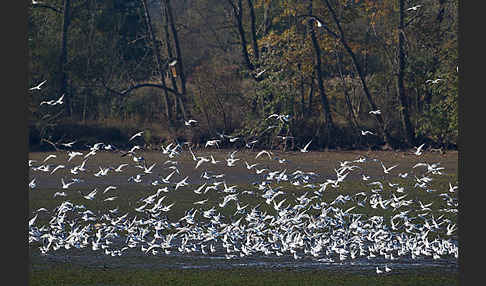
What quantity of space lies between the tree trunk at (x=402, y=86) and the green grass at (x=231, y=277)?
22.9 m

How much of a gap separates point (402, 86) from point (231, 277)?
25.4m

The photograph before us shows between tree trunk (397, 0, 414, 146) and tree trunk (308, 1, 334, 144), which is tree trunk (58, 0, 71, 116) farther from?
tree trunk (397, 0, 414, 146)

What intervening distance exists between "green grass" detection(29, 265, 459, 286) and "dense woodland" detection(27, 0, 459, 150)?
67.6 ft

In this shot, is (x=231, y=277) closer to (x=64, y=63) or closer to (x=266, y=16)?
(x=64, y=63)

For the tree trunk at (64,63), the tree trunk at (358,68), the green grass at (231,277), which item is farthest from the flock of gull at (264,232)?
the tree trunk at (64,63)

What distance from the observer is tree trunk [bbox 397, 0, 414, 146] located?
3809 centimetres

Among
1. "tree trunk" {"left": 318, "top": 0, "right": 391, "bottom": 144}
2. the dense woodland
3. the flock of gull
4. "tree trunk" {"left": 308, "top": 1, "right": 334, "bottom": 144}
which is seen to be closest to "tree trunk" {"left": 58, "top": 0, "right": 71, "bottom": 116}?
the dense woodland

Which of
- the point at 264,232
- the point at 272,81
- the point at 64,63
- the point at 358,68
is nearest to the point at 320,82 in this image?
the point at 358,68

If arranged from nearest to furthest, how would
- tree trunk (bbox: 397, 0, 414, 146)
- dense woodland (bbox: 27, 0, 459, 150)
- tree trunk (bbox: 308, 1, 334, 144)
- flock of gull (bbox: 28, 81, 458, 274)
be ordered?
flock of gull (bbox: 28, 81, 458, 274) < tree trunk (bbox: 397, 0, 414, 146) < dense woodland (bbox: 27, 0, 459, 150) < tree trunk (bbox: 308, 1, 334, 144)

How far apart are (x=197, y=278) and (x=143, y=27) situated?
3377 centimetres

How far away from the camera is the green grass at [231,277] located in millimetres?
14922

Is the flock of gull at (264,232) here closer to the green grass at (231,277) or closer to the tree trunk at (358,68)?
the green grass at (231,277)

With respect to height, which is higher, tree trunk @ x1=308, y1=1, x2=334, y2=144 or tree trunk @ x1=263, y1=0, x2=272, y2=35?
tree trunk @ x1=263, y1=0, x2=272, y2=35

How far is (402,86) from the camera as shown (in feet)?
128
